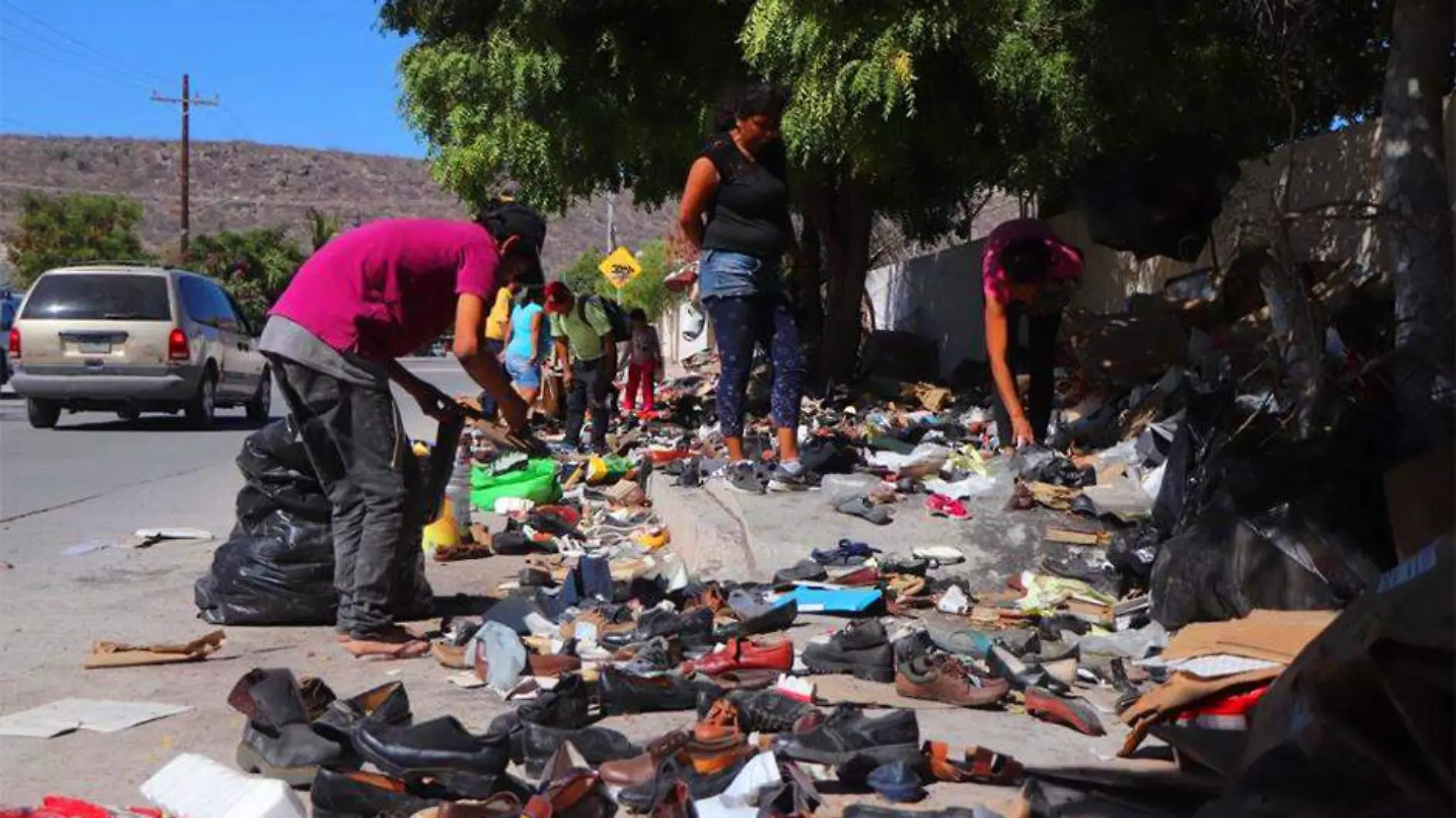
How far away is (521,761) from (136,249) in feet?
200

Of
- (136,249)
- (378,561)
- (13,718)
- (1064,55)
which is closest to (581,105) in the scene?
(1064,55)

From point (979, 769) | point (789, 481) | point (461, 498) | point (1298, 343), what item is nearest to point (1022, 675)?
point (979, 769)

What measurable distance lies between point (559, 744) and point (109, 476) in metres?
9.28

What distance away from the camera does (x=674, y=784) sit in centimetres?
347

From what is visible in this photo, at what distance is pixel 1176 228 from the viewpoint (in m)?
6.92

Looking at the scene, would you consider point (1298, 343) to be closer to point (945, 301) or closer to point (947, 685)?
point (947, 685)

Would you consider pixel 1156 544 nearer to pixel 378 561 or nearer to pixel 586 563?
pixel 586 563

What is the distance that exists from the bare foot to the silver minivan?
496 inches

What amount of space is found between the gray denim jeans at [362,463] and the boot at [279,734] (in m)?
1.15

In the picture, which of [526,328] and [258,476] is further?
[526,328]

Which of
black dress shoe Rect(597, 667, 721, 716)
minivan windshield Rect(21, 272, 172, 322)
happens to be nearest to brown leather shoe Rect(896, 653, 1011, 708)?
black dress shoe Rect(597, 667, 721, 716)

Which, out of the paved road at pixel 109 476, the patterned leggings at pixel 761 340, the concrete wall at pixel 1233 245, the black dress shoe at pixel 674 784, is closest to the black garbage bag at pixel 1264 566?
the concrete wall at pixel 1233 245

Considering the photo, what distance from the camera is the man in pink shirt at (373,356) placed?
521cm

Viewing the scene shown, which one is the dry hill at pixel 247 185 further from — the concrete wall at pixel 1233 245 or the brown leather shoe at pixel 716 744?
the brown leather shoe at pixel 716 744
